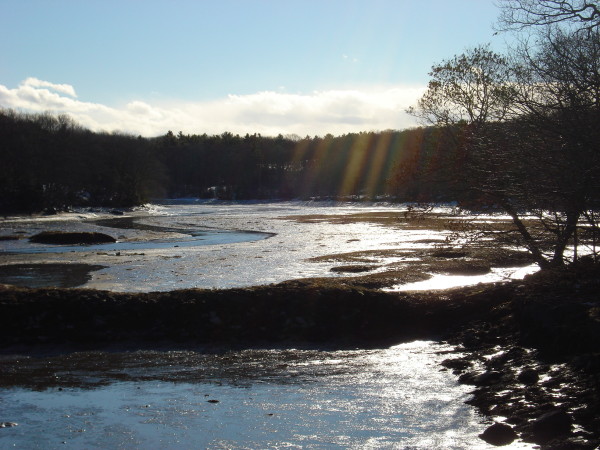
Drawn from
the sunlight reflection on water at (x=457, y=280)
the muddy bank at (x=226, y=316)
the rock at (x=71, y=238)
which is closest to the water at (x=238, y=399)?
the muddy bank at (x=226, y=316)

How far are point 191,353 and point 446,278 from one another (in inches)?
492

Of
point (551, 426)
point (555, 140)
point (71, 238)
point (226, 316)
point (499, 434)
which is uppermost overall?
point (555, 140)

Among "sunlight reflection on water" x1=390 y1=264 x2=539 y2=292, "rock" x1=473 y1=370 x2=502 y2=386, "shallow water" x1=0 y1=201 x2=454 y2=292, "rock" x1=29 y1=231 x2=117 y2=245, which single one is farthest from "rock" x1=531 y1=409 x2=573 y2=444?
"rock" x1=29 y1=231 x2=117 y2=245

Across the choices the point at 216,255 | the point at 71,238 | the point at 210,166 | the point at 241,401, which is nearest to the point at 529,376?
the point at 241,401

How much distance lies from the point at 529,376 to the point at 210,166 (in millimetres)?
144867

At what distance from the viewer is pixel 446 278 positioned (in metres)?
21.6

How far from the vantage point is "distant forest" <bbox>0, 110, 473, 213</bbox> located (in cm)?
2102

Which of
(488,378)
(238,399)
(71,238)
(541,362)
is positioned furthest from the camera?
(71,238)

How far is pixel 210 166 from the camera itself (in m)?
150

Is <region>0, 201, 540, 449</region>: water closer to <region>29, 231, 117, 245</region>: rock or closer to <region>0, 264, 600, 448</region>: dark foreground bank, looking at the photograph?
<region>0, 264, 600, 448</region>: dark foreground bank

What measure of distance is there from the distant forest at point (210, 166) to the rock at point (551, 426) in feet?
35.9

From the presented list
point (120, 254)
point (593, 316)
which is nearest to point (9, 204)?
point (120, 254)

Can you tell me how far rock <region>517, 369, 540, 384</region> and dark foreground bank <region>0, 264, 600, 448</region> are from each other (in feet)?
2.09

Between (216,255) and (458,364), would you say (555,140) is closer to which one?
(458,364)
